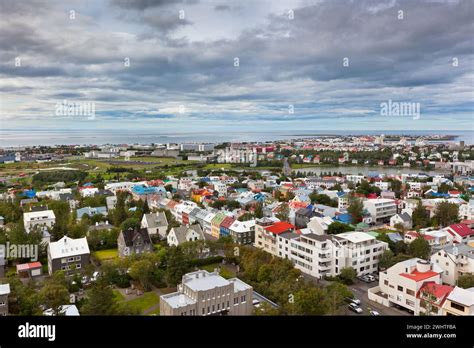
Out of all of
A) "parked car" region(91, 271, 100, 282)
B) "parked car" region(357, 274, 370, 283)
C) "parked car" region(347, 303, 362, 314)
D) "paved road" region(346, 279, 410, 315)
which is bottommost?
"paved road" region(346, 279, 410, 315)

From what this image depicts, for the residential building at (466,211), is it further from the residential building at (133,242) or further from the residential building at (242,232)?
the residential building at (133,242)

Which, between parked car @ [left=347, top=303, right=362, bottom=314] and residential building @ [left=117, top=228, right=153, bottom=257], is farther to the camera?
residential building @ [left=117, top=228, right=153, bottom=257]

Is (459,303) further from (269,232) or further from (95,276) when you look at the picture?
(95,276)

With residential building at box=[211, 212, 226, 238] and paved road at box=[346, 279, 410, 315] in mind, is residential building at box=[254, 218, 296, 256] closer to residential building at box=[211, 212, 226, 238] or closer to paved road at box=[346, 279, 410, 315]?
residential building at box=[211, 212, 226, 238]

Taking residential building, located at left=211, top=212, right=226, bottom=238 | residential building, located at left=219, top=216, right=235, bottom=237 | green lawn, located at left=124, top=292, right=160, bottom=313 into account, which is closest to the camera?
green lawn, located at left=124, top=292, right=160, bottom=313

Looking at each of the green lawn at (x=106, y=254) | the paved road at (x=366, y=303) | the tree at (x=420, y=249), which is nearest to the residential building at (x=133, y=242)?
the green lawn at (x=106, y=254)

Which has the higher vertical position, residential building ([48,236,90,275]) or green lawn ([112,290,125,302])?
residential building ([48,236,90,275])

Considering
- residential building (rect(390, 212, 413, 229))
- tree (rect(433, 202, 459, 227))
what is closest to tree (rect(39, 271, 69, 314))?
residential building (rect(390, 212, 413, 229))
